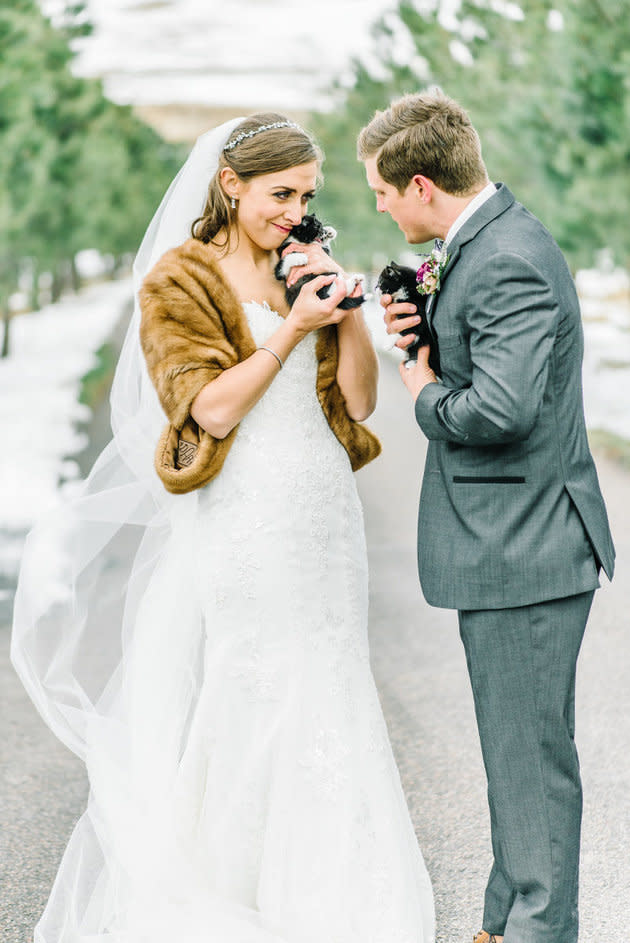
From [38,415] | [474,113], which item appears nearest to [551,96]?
[474,113]

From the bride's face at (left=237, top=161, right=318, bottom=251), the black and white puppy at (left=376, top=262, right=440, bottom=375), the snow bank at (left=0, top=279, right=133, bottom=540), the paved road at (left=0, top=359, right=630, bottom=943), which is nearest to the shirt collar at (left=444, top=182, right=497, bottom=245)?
the black and white puppy at (left=376, top=262, right=440, bottom=375)

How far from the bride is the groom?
0.39 metres

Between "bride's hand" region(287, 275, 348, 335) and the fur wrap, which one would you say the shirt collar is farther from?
the fur wrap

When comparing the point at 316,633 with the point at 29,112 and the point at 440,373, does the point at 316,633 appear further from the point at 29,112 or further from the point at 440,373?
the point at 29,112

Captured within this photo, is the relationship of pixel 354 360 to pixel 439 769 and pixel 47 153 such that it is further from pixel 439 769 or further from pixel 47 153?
pixel 47 153

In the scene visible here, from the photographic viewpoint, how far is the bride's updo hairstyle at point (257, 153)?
3.28m

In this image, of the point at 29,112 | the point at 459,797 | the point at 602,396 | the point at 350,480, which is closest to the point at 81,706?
the point at 350,480

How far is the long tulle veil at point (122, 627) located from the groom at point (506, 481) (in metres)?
0.80

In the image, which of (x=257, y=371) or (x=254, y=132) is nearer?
(x=257, y=371)

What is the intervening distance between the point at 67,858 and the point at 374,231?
129 feet

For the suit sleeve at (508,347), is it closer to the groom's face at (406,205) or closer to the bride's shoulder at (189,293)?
the groom's face at (406,205)

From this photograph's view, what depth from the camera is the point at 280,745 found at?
3.40 meters

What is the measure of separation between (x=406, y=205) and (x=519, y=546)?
840mm

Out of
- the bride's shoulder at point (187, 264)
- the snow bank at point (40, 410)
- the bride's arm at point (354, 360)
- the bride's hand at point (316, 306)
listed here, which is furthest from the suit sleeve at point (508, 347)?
the snow bank at point (40, 410)
